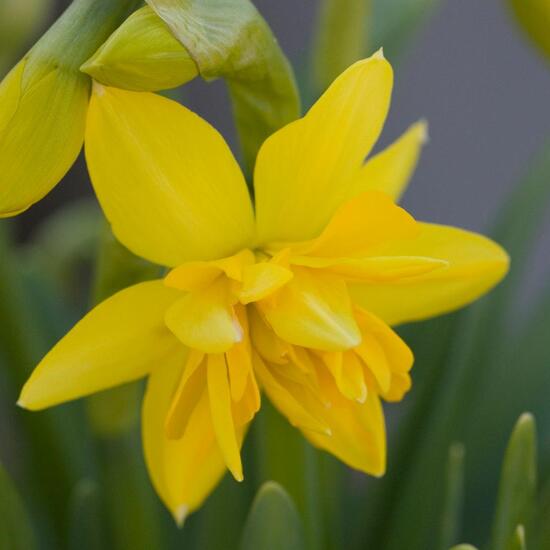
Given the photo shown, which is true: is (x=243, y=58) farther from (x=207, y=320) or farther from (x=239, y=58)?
(x=207, y=320)

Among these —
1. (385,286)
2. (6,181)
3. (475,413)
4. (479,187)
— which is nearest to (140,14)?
(6,181)

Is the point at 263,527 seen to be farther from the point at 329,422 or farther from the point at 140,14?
the point at 140,14

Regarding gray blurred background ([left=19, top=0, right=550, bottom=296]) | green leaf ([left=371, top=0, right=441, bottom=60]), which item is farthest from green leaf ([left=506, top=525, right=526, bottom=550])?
gray blurred background ([left=19, top=0, right=550, bottom=296])

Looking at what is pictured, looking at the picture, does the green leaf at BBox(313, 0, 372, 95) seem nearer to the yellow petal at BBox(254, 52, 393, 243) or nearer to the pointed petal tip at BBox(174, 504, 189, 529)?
the yellow petal at BBox(254, 52, 393, 243)

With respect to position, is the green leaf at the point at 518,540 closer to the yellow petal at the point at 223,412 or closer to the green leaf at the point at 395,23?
the yellow petal at the point at 223,412

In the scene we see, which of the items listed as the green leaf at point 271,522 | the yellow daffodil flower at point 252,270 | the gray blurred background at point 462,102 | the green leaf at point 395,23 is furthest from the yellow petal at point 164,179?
the gray blurred background at point 462,102
